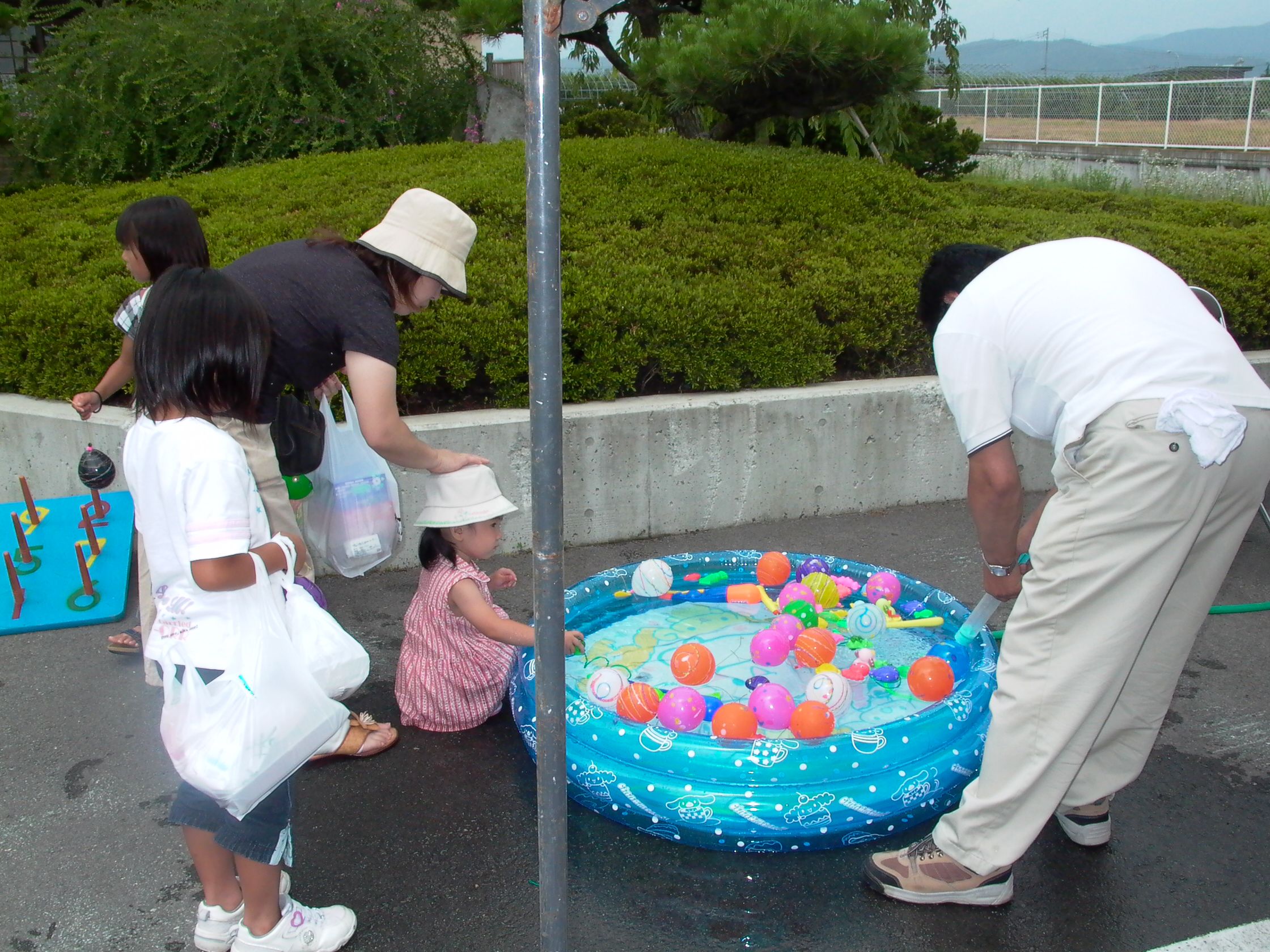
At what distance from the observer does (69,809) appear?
116 inches

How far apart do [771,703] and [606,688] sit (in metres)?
0.50

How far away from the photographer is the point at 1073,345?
2.37 meters

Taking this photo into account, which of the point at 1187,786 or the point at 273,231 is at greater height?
the point at 273,231

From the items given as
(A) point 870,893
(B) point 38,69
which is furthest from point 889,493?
(B) point 38,69

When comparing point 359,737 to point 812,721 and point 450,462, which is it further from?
point 812,721

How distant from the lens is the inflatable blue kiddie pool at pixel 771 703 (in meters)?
2.70

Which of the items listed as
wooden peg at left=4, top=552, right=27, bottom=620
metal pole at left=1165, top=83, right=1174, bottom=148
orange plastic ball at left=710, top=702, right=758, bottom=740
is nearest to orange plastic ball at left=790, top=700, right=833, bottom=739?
orange plastic ball at left=710, top=702, right=758, bottom=740

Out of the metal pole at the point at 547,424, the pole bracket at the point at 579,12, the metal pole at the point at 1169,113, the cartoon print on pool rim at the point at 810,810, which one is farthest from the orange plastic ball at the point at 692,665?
the metal pole at the point at 1169,113

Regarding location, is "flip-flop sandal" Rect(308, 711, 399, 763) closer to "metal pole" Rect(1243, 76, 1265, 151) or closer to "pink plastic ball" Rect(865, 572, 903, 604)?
"pink plastic ball" Rect(865, 572, 903, 604)

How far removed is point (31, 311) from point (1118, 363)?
16.1ft

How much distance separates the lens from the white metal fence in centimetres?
1667

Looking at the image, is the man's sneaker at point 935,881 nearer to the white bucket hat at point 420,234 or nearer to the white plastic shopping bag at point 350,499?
the white plastic shopping bag at point 350,499

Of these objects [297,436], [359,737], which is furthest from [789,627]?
[297,436]

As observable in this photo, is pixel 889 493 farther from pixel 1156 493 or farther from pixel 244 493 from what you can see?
pixel 244 493
